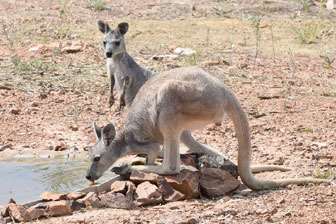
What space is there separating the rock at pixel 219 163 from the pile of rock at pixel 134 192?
10 millimetres

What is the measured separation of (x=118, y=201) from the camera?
20.4 feet

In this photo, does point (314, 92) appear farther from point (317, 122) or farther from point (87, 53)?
point (87, 53)

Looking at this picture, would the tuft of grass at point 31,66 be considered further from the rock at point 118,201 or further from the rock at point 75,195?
the rock at point 118,201

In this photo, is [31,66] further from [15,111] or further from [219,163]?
[219,163]

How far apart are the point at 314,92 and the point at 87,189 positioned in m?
5.11

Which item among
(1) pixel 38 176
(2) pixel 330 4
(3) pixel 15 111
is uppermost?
(2) pixel 330 4

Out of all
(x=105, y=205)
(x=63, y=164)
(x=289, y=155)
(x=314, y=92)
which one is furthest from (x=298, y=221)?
(x=314, y=92)

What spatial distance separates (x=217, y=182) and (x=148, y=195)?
0.74 metres

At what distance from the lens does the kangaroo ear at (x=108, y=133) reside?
23.1ft

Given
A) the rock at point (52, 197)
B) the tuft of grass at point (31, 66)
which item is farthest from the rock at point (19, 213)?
the tuft of grass at point (31, 66)

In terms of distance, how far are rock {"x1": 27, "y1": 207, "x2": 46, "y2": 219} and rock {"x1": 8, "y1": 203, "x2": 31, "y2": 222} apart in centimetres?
3

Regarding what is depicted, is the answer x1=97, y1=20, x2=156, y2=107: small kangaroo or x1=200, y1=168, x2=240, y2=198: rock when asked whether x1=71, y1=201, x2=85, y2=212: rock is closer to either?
x1=200, y1=168, x2=240, y2=198: rock

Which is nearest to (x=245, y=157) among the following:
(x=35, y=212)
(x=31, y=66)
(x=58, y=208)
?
(x=58, y=208)

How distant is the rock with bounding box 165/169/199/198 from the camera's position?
6.44 meters
